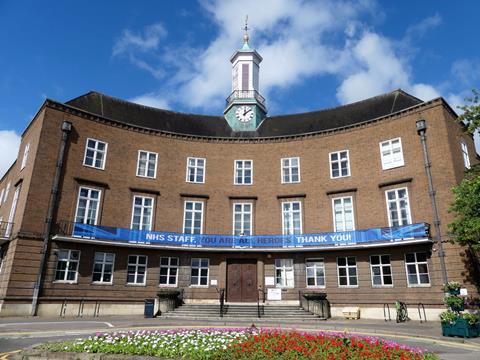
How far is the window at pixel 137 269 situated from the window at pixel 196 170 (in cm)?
638

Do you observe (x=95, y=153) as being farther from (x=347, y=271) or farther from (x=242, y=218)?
(x=347, y=271)

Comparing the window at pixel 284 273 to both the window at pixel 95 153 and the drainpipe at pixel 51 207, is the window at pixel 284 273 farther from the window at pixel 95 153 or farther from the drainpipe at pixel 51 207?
the drainpipe at pixel 51 207

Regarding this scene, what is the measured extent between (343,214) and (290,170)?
4.89 m

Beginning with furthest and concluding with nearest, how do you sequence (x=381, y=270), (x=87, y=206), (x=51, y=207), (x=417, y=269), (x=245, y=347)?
1. (x=87, y=206)
2. (x=381, y=270)
3. (x=51, y=207)
4. (x=417, y=269)
5. (x=245, y=347)

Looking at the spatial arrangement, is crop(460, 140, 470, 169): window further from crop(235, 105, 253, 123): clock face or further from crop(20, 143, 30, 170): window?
crop(20, 143, 30, 170): window

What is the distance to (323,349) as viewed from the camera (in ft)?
24.2

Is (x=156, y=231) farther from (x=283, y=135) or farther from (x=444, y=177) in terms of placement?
(x=444, y=177)

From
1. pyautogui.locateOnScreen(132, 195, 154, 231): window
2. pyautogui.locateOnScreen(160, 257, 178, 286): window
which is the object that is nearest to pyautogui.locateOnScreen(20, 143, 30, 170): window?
pyautogui.locateOnScreen(132, 195, 154, 231): window

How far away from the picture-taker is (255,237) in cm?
2472

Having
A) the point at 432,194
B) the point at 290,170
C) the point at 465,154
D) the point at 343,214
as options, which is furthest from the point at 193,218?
the point at 465,154

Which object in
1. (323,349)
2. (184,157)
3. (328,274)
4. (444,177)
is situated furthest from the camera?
(184,157)

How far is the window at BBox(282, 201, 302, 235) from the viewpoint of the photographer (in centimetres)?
2520

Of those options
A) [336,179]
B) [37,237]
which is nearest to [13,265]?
[37,237]

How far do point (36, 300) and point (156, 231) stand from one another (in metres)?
7.64
